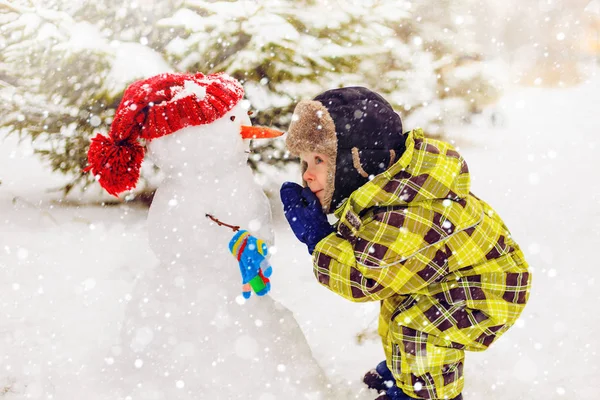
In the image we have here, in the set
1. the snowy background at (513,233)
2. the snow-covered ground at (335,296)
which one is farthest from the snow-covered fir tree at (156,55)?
the snow-covered ground at (335,296)

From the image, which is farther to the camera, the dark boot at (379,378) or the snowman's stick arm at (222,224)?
the dark boot at (379,378)

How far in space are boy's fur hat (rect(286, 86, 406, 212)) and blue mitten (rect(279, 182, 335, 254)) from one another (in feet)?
0.31

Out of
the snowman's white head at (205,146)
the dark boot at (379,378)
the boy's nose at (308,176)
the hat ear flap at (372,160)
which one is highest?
the hat ear flap at (372,160)

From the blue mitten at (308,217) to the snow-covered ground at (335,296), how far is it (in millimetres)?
728

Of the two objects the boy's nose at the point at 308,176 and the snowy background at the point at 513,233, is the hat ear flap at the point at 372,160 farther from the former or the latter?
the snowy background at the point at 513,233

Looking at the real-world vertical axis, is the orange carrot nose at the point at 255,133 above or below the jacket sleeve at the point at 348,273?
above

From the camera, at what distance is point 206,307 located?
1.52 meters

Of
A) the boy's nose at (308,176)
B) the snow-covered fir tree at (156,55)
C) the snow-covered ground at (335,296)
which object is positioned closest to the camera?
the boy's nose at (308,176)

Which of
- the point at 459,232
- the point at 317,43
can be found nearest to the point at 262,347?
the point at 459,232

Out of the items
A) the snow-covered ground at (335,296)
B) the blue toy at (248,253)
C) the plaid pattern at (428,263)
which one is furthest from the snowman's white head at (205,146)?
the snow-covered ground at (335,296)

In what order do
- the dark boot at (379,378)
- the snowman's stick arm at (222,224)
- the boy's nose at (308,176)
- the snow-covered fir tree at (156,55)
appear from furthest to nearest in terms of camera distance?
the snow-covered fir tree at (156,55), the dark boot at (379,378), the snowman's stick arm at (222,224), the boy's nose at (308,176)

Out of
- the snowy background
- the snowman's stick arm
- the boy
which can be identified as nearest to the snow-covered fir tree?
the snowy background

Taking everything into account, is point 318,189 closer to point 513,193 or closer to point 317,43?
point 317,43

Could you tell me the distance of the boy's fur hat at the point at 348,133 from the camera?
1.21 m
